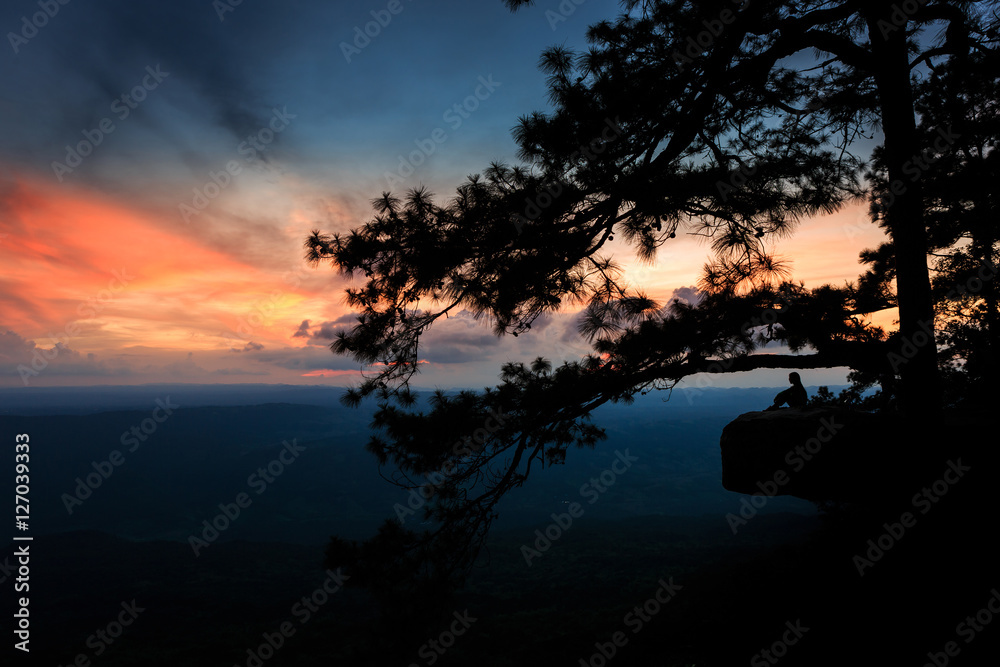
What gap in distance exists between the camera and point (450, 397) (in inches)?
199

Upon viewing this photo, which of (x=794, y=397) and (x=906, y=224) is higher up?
(x=906, y=224)

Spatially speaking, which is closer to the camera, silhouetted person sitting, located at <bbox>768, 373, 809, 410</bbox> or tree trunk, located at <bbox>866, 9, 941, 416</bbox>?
tree trunk, located at <bbox>866, 9, 941, 416</bbox>

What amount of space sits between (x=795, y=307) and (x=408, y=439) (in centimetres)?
505

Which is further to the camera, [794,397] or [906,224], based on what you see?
[794,397]

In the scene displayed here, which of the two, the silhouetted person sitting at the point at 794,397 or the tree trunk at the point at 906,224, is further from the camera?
the silhouetted person sitting at the point at 794,397

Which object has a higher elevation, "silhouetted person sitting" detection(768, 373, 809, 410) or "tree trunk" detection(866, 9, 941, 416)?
"tree trunk" detection(866, 9, 941, 416)

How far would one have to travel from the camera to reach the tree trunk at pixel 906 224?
4.67 meters

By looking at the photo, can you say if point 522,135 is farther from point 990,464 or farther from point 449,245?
point 990,464

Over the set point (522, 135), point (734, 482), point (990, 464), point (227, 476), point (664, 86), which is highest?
point (664, 86)

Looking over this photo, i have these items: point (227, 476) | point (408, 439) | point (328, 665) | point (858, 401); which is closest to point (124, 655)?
point (328, 665)

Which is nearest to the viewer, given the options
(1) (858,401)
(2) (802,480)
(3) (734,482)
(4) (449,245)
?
(4) (449,245)

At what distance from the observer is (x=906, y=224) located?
4750 millimetres

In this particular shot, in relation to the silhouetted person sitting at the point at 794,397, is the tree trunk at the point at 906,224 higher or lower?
higher

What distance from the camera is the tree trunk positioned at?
4.67 m
